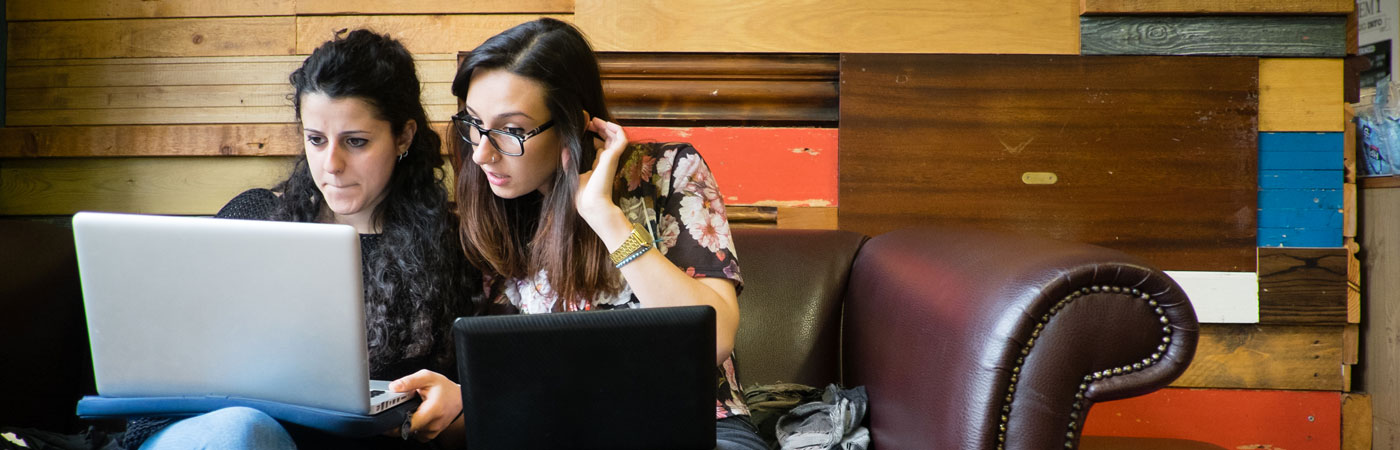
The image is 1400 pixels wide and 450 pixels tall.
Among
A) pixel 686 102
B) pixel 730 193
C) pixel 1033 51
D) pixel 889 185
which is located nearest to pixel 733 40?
pixel 686 102

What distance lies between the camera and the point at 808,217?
1733mm

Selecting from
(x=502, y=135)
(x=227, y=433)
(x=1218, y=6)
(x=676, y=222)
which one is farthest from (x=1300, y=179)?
(x=227, y=433)

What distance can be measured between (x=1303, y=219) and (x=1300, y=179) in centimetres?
8

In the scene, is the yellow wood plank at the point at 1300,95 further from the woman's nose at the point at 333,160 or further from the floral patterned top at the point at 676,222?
the woman's nose at the point at 333,160

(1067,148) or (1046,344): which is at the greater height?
(1067,148)

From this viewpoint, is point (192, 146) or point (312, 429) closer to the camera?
point (312, 429)

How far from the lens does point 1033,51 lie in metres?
1.70

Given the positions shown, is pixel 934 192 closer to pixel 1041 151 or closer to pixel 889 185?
pixel 889 185

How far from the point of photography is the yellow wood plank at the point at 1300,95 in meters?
1.67

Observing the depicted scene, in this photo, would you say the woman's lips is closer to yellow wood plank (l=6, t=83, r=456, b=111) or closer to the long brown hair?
the long brown hair

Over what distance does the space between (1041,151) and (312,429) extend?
141 cm

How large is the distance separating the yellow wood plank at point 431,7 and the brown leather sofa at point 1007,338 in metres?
0.90

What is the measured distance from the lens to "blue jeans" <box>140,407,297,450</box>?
2.71 ft

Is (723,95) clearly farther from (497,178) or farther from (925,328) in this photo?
(925,328)
